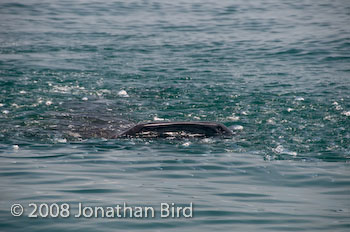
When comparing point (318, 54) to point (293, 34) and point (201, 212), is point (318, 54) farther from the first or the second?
point (201, 212)

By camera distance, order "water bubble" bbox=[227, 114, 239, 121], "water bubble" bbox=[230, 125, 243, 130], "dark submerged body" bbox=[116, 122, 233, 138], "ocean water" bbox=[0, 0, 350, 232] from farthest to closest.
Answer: "water bubble" bbox=[227, 114, 239, 121], "water bubble" bbox=[230, 125, 243, 130], "dark submerged body" bbox=[116, 122, 233, 138], "ocean water" bbox=[0, 0, 350, 232]

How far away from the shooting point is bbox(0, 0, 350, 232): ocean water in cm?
767

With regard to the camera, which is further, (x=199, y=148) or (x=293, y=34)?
(x=293, y=34)

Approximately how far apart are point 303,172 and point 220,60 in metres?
10.5

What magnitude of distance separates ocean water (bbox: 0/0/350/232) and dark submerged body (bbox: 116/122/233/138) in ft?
0.79

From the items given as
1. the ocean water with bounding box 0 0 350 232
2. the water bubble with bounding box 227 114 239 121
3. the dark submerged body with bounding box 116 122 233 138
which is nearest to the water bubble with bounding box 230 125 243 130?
the ocean water with bounding box 0 0 350 232

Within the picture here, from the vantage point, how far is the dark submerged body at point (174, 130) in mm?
10969

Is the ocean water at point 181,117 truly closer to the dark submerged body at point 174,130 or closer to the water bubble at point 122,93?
the water bubble at point 122,93

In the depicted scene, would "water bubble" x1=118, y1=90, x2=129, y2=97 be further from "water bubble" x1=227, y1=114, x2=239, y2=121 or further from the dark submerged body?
the dark submerged body

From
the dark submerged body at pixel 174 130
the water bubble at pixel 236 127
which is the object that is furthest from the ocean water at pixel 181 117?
the dark submerged body at pixel 174 130

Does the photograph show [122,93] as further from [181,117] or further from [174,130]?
[174,130]

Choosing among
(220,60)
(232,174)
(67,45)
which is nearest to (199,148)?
(232,174)

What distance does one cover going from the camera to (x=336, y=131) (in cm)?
1146

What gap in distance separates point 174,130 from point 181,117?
1773 millimetres
